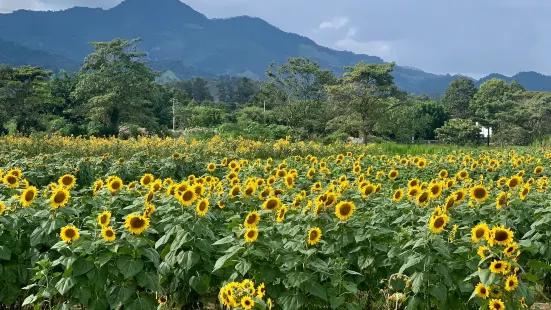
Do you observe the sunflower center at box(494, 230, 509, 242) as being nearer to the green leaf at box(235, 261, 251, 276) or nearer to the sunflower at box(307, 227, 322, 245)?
the sunflower at box(307, 227, 322, 245)

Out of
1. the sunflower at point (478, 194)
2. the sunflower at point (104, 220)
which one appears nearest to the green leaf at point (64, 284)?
the sunflower at point (104, 220)

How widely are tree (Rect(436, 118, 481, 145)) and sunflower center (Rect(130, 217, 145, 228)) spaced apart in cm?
3623

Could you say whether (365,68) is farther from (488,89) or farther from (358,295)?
(358,295)

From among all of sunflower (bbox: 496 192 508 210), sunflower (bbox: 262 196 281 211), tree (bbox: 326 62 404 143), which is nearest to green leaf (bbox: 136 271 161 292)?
sunflower (bbox: 262 196 281 211)

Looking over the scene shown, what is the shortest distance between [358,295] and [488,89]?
194ft

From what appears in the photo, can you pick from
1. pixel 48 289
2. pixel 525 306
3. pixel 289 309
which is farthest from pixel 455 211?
pixel 48 289

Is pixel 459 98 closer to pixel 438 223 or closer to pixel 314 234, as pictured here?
pixel 438 223

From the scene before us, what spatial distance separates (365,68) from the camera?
40125mm

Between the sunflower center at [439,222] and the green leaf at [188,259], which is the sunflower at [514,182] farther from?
the green leaf at [188,259]

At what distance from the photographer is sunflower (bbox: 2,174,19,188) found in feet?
13.4

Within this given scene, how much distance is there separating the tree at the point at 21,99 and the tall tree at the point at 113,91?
2.49 metres

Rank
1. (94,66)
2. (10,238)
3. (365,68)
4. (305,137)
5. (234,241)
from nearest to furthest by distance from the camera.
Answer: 1. (234,241)
2. (10,238)
3. (305,137)
4. (94,66)
5. (365,68)

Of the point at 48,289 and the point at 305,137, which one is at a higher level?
the point at 48,289

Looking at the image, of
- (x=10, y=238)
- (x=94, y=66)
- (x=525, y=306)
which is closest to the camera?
(x=525, y=306)
